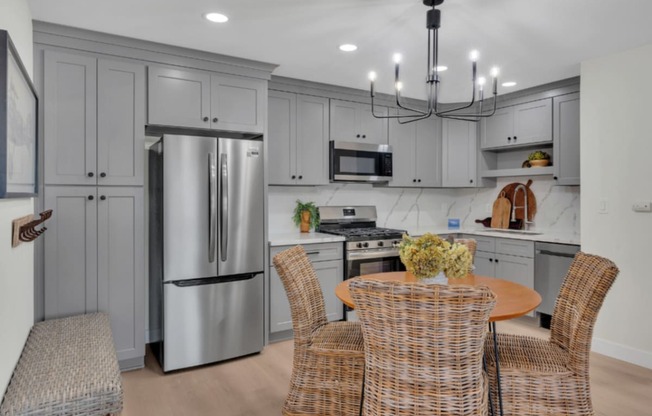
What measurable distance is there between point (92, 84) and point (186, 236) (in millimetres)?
1226

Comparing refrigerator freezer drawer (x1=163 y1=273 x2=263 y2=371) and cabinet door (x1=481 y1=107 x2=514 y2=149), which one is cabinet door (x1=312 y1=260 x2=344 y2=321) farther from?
cabinet door (x1=481 y1=107 x2=514 y2=149)

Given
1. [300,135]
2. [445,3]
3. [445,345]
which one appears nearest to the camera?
[445,345]

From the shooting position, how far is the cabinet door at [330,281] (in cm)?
385

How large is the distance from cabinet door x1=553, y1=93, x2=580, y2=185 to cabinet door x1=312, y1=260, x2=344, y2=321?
2329 millimetres

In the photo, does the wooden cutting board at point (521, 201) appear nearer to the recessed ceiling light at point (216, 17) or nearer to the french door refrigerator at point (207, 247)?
the french door refrigerator at point (207, 247)

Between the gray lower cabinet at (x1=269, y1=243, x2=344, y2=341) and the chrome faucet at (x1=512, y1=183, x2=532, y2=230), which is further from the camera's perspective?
the chrome faucet at (x1=512, y1=183, x2=532, y2=230)

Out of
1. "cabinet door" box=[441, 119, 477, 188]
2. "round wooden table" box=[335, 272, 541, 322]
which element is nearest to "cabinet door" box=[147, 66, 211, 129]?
"round wooden table" box=[335, 272, 541, 322]

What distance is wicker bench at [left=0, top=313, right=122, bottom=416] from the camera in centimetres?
166

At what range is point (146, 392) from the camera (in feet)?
9.09

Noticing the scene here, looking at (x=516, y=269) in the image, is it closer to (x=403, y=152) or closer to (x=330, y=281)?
(x=403, y=152)

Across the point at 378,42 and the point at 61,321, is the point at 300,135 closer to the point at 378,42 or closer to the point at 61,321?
the point at 378,42

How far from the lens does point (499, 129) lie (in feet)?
15.6

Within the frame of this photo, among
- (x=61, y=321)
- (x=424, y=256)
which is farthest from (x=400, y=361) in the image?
(x=61, y=321)

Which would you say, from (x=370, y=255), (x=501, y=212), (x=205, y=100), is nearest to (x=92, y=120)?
(x=205, y=100)
